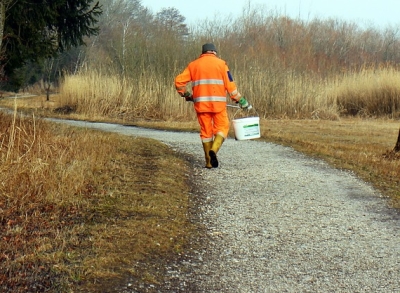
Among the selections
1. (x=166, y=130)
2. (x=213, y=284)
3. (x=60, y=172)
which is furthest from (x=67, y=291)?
(x=166, y=130)

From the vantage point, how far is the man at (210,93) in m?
9.43

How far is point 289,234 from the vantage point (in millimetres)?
6094

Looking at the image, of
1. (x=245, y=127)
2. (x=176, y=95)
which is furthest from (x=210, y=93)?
(x=176, y=95)

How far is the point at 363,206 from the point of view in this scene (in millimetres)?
7395

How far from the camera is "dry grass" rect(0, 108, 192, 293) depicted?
4.61m

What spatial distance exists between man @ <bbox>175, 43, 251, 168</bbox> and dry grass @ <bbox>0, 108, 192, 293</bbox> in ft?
2.04

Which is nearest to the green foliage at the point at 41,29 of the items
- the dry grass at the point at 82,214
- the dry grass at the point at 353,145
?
the dry grass at the point at 82,214

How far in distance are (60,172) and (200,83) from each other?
2876 mm

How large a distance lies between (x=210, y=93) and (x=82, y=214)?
3782 millimetres

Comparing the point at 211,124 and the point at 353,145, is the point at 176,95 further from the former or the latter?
the point at 211,124

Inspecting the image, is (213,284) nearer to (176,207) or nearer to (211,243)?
(211,243)

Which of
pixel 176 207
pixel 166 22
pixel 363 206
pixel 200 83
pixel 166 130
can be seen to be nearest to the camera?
pixel 176 207

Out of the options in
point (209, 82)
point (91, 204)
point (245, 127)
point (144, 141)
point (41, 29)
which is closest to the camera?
point (91, 204)

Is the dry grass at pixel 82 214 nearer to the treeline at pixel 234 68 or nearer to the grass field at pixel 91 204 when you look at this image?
the grass field at pixel 91 204
